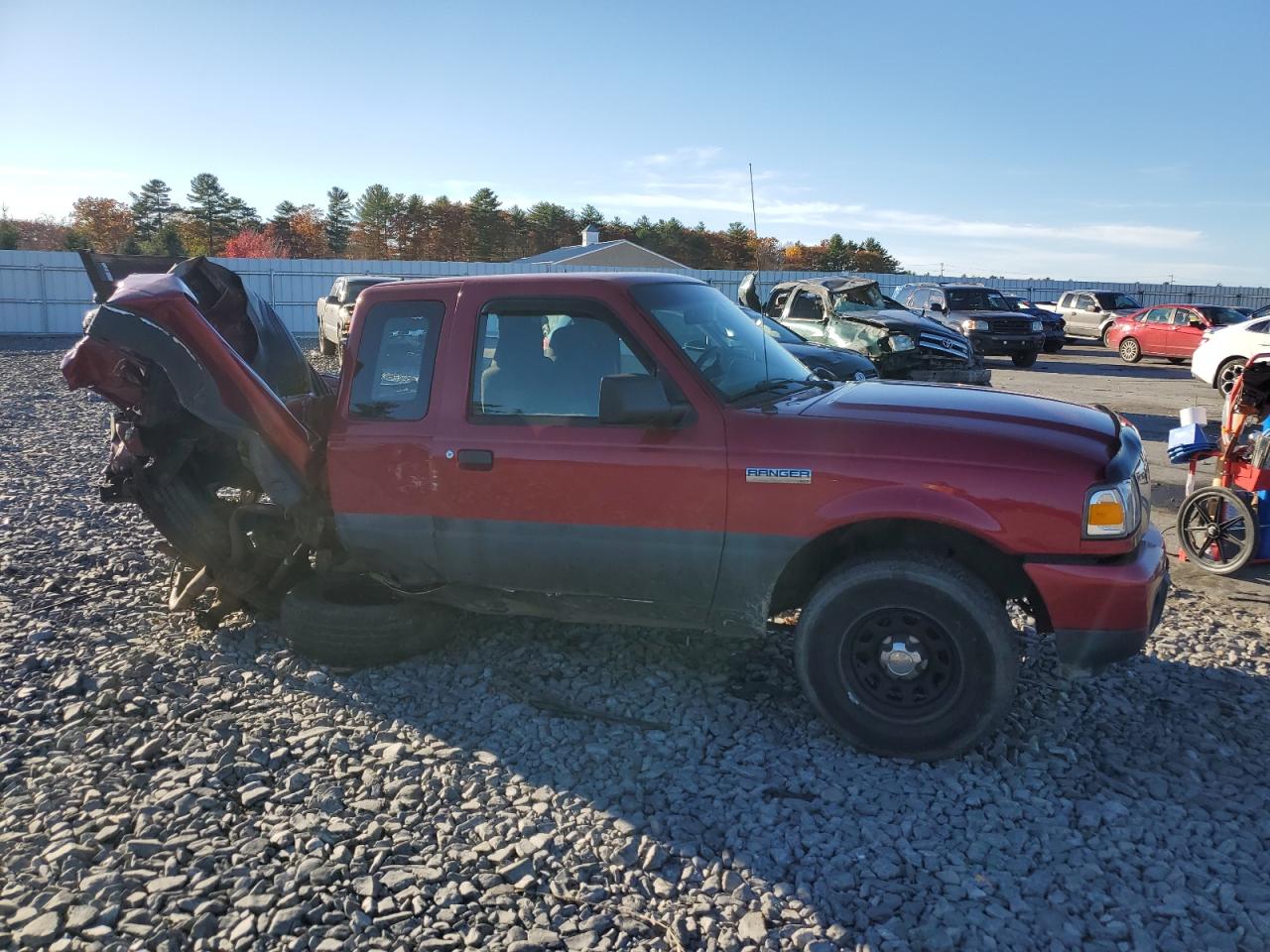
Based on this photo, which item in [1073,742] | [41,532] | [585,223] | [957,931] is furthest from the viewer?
[585,223]

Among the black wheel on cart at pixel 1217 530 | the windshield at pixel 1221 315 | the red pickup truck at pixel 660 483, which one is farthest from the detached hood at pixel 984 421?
the windshield at pixel 1221 315

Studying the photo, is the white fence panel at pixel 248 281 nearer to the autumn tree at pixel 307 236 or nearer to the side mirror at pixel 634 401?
the side mirror at pixel 634 401

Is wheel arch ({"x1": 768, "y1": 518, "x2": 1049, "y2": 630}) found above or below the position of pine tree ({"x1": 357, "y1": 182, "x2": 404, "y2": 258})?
below

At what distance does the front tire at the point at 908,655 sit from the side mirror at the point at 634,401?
1017 mm

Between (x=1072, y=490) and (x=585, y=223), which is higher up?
(x=585, y=223)

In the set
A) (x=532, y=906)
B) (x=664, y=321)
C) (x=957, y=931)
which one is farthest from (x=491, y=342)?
(x=957, y=931)

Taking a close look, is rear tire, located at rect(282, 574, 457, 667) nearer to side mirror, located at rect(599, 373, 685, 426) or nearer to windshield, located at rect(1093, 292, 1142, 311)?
side mirror, located at rect(599, 373, 685, 426)

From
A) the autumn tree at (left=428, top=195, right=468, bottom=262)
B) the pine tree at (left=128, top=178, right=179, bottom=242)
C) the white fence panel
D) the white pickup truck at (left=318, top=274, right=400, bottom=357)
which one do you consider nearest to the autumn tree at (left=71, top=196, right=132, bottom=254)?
the pine tree at (left=128, top=178, right=179, bottom=242)

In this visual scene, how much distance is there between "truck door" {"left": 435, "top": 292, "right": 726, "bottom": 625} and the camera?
4074 millimetres

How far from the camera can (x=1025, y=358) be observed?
22.2 meters

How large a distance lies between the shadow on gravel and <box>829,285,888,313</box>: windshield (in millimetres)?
11762

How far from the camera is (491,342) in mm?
4430

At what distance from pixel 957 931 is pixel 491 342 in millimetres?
3055

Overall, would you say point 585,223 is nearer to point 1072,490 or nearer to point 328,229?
point 328,229
